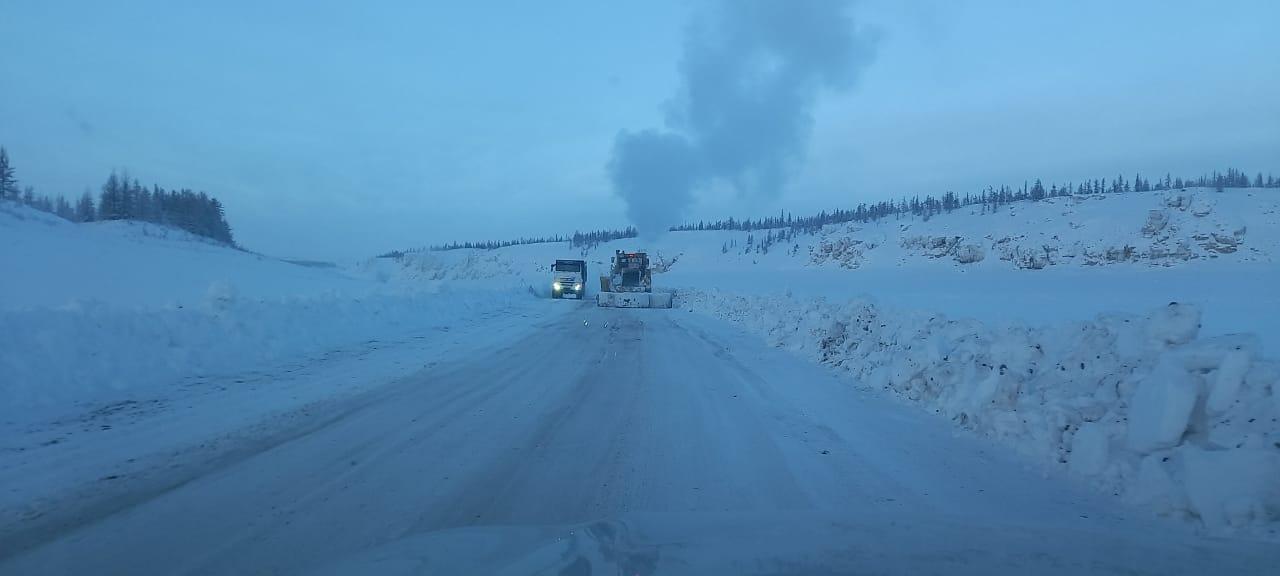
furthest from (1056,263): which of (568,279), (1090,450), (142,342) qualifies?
(142,342)

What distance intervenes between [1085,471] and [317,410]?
7.99m

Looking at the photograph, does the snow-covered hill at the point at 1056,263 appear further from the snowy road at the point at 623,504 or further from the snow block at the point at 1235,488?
the snow block at the point at 1235,488

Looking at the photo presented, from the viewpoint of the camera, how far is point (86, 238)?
107 feet

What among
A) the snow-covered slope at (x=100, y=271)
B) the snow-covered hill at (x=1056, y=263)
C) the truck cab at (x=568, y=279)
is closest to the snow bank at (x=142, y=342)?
the snow-covered slope at (x=100, y=271)

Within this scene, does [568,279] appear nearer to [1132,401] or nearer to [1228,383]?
[1132,401]

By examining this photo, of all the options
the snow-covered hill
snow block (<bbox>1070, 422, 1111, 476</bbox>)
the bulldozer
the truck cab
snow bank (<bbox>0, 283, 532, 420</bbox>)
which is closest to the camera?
snow block (<bbox>1070, 422, 1111, 476</bbox>)

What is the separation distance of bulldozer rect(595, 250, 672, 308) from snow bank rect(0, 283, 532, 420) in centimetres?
2259

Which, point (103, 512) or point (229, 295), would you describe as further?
point (229, 295)

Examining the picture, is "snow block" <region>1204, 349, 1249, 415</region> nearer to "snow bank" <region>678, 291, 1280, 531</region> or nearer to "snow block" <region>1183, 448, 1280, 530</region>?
"snow bank" <region>678, 291, 1280, 531</region>

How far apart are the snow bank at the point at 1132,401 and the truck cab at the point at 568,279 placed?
40.3m

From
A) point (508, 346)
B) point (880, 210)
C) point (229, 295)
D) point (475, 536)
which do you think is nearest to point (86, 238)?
point (229, 295)

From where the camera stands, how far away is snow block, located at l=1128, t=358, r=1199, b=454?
17.1 ft

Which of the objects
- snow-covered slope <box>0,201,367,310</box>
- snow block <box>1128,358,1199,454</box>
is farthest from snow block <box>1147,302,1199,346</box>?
snow-covered slope <box>0,201,367,310</box>

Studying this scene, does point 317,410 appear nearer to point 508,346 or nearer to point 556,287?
point 508,346
